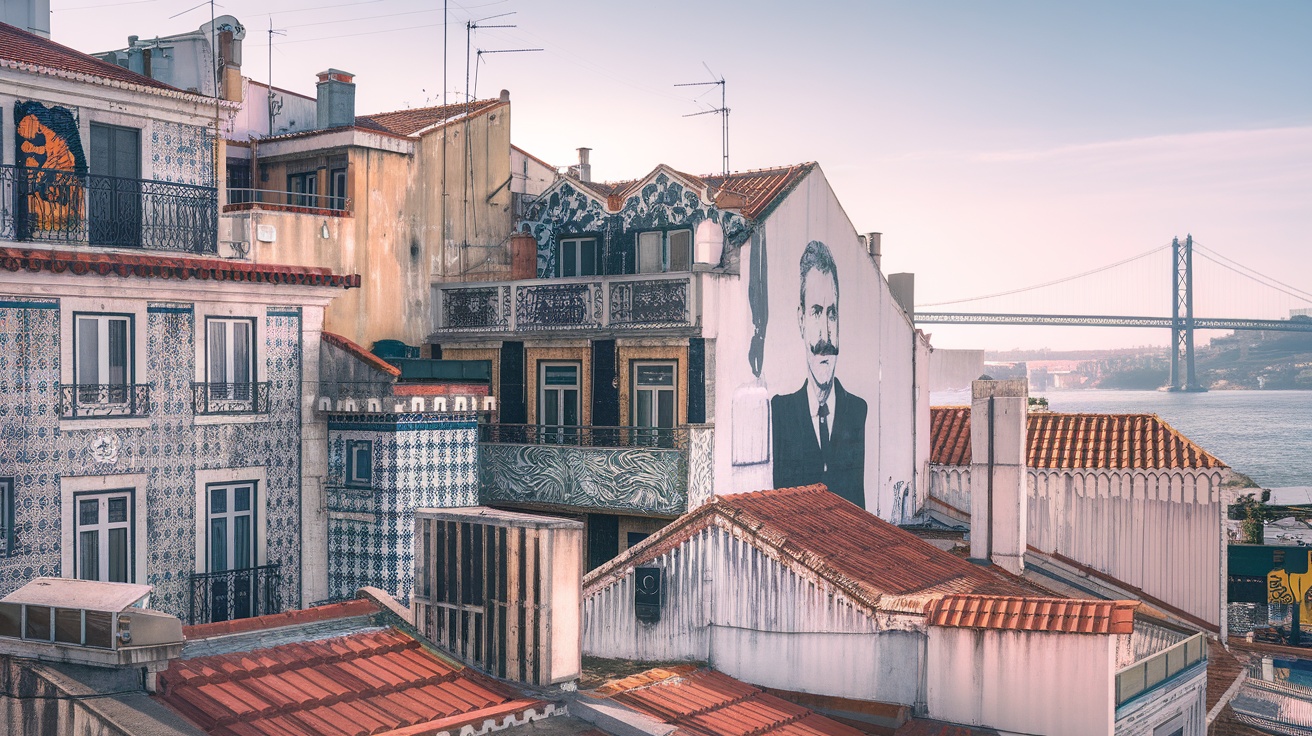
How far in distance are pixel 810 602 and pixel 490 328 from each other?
12.8 metres

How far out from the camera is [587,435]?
25875 mm

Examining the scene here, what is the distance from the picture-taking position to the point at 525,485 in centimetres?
2623

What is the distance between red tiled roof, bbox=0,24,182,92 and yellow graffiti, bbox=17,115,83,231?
0.97 metres

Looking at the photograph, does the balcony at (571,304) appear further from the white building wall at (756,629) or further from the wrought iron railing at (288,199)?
the white building wall at (756,629)

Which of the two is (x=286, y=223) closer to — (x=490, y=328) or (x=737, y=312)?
(x=490, y=328)

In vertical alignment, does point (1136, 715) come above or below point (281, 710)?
below

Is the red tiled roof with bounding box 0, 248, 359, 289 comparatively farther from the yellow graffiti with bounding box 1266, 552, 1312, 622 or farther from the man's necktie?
the yellow graffiti with bounding box 1266, 552, 1312, 622

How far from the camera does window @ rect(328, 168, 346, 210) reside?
2717cm

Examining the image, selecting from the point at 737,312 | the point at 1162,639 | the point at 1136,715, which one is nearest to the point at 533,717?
the point at 1136,715

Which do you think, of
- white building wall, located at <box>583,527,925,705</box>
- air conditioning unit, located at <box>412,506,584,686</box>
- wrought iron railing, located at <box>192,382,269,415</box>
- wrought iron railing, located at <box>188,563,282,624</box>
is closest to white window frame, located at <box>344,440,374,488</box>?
wrought iron railing, located at <box>192,382,269,415</box>

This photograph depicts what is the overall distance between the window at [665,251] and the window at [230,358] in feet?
31.4

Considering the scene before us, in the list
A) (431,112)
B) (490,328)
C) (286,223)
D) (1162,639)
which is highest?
(431,112)

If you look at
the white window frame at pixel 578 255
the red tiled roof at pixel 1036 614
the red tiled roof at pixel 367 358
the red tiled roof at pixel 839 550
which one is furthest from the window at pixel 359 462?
the red tiled roof at pixel 1036 614

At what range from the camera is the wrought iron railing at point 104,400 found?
58.6ft
